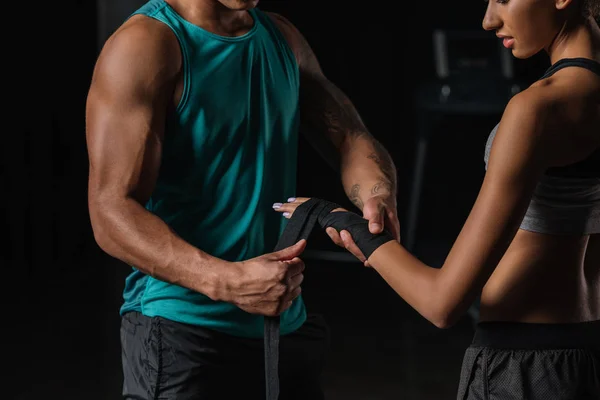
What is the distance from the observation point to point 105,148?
5.67ft

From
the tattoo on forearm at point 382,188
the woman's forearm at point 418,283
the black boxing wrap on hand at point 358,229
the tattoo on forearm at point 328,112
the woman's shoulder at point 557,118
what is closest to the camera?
the woman's shoulder at point 557,118

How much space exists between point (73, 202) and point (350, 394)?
8.82ft

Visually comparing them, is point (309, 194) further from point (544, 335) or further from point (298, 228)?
point (544, 335)

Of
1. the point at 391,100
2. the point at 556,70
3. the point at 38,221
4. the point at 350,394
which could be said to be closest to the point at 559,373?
the point at 556,70

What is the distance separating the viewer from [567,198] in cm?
152

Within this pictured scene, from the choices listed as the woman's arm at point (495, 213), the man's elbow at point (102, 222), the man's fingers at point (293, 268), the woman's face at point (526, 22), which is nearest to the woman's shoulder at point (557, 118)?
the woman's arm at point (495, 213)

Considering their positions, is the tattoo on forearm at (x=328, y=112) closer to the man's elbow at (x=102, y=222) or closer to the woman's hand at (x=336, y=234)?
the woman's hand at (x=336, y=234)

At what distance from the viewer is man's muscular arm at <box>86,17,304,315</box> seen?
5.60ft

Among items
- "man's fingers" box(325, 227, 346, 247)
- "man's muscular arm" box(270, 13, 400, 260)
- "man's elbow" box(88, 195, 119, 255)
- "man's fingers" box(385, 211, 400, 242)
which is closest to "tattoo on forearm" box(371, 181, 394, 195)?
"man's muscular arm" box(270, 13, 400, 260)

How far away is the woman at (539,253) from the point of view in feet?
4.77

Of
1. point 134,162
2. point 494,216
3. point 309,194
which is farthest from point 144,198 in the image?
point 309,194

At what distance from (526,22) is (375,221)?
1.50 feet

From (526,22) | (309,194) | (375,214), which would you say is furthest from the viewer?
(309,194)

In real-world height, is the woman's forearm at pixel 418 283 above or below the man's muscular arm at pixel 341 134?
below
